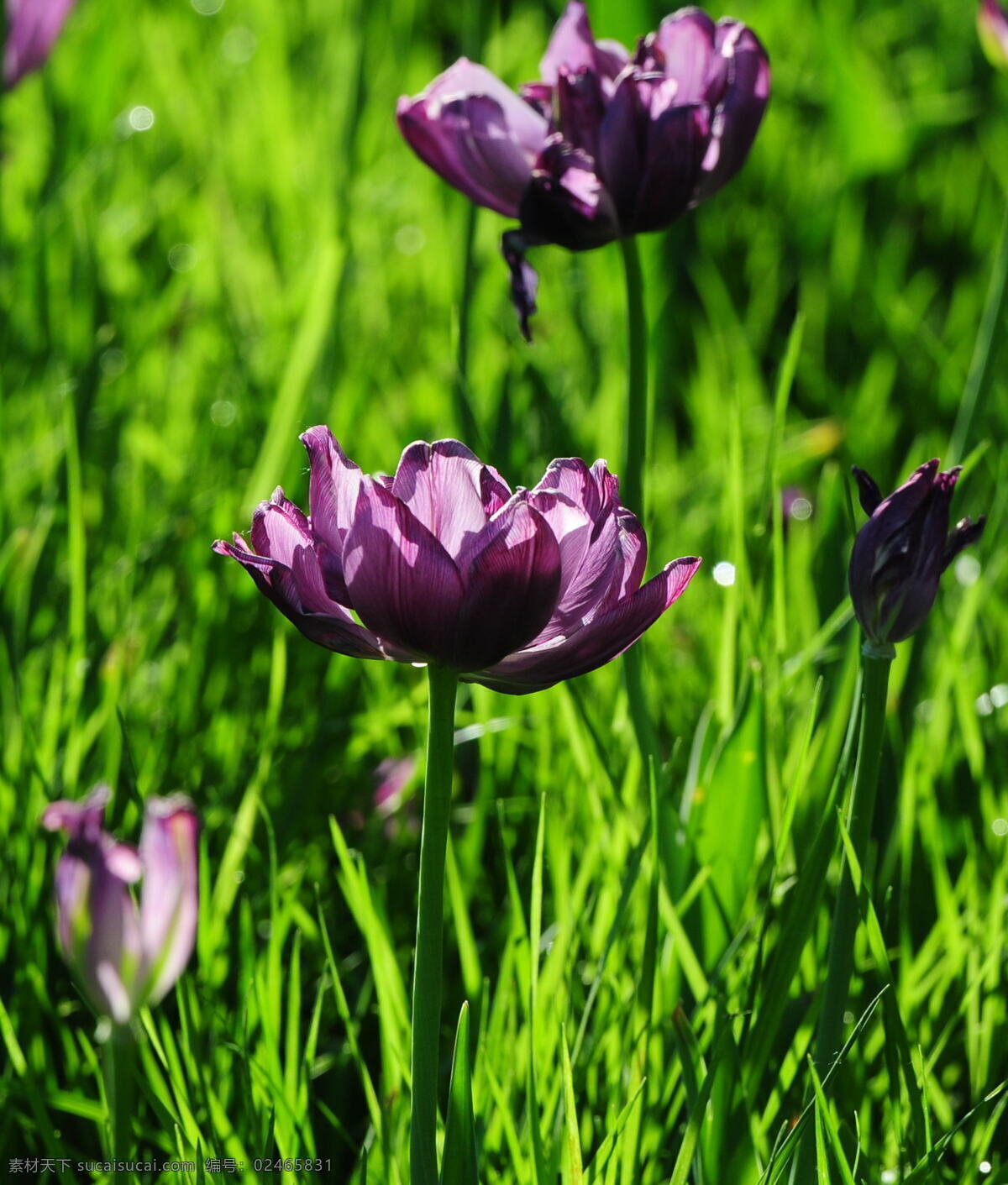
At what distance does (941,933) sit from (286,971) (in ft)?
1.29

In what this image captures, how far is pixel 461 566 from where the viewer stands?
0.48m

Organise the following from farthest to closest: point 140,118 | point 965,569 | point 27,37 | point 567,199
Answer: point 140,118 → point 27,37 → point 965,569 → point 567,199

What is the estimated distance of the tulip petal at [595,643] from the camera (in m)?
0.48

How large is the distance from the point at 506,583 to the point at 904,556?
17 cm

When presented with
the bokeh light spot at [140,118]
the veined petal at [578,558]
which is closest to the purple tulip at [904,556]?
the veined petal at [578,558]

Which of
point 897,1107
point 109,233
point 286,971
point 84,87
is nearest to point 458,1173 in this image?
point 897,1107

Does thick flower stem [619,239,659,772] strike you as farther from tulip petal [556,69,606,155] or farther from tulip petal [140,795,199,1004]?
tulip petal [140,795,199,1004]

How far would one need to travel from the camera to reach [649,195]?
70 cm

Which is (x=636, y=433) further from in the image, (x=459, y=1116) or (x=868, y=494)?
(x=459, y=1116)

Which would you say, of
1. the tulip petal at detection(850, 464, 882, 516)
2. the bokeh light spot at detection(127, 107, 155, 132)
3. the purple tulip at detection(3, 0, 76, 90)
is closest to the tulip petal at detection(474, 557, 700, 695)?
the tulip petal at detection(850, 464, 882, 516)

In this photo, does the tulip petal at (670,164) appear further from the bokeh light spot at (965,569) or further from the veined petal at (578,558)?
the bokeh light spot at (965,569)

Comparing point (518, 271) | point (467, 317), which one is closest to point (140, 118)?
point (467, 317)

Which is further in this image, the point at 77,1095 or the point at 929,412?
the point at 929,412

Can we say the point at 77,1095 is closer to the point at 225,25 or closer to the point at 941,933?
the point at 941,933
